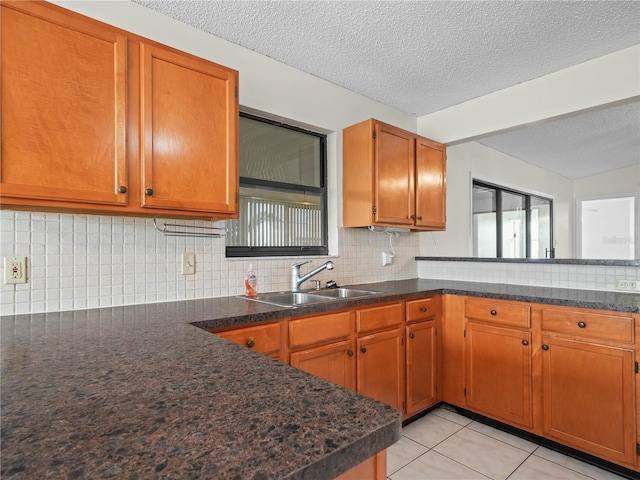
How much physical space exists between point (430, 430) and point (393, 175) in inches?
69.6

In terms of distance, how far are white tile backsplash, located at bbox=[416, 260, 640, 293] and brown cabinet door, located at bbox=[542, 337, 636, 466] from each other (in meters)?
0.66

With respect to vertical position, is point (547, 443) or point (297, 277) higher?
point (297, 277)

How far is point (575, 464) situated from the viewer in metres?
1.93

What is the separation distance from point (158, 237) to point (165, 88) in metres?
0.75

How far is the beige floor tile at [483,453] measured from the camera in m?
1.88

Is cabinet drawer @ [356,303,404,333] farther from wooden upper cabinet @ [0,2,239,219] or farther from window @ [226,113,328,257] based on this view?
wooden upper cabinet @ [0,2,239,219]

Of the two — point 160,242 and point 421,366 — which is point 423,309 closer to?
point 421,366

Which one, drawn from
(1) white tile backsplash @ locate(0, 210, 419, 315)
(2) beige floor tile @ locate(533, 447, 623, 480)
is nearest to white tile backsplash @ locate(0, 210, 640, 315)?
(1) white tile backsplash @ locate(0, 210, 419, 315)

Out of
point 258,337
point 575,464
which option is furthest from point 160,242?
point 575,464

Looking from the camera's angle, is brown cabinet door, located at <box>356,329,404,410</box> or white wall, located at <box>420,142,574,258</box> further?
white wall, located at <box>420,142,574,258</box>

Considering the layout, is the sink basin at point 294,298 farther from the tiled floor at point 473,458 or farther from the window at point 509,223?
the window at point 509,223

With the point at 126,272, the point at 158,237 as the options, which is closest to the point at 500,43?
the point at 158,237

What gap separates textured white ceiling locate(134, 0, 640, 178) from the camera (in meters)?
1.90

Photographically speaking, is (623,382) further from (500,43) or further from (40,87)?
(40,87)
